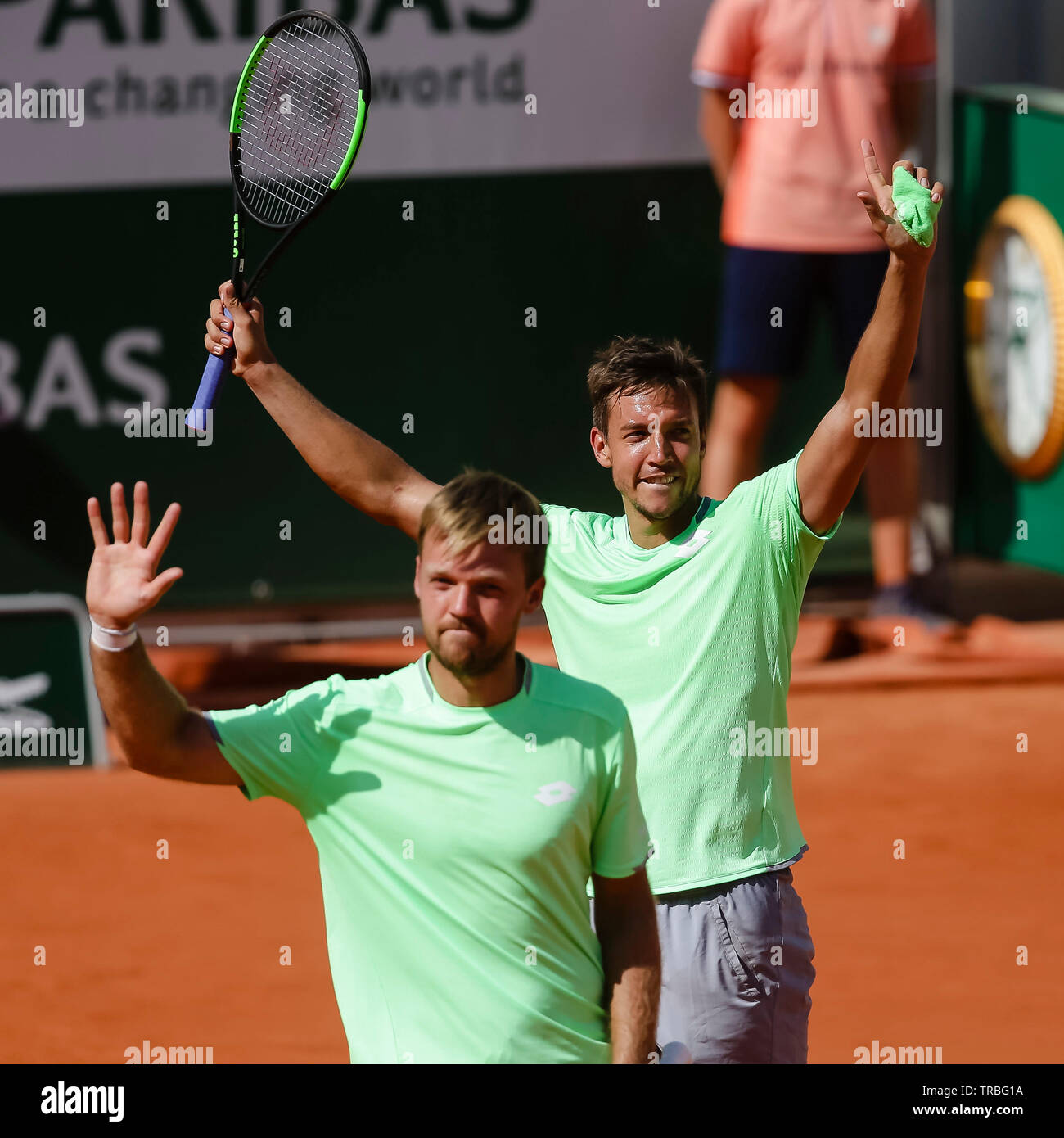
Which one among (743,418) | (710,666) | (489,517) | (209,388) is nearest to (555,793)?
(489,517)

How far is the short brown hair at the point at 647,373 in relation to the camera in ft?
11.1

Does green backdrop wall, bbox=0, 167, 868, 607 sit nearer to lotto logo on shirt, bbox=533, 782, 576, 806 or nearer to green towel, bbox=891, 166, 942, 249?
green towel, bbox=891, 166, 942, 249

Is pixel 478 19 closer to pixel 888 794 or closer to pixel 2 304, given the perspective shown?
pixel 2 304

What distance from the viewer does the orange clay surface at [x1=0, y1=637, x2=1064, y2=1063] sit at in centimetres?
548

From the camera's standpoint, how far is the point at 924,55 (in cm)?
1053

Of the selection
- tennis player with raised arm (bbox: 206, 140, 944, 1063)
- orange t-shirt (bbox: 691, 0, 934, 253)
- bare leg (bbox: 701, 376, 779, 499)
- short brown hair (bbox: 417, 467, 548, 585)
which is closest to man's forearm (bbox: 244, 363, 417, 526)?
tennis player with raised arm (bbox: 206, 140, 944, 1063)

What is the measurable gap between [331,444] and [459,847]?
1189 mm

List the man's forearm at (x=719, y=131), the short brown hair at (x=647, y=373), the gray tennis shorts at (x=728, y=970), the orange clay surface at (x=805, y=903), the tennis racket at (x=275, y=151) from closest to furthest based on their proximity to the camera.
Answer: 1. the gray tennis shorts at (x=728, y=970)
2. the short brown hair at (x=647, y=373)
3. the tennis racket at (x=275, y=151)
4. the orange clay surface at (x=805, y=903)
5. the man's forearm at (x=719, y=131)

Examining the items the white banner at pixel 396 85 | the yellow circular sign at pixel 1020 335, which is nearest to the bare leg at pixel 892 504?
the yellow circular sign at pixel 1020 335

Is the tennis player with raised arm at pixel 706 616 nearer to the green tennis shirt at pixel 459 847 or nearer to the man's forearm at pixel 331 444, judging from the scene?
the man's forearm at pixel 331 444

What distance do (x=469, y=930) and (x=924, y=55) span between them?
9.24 metres

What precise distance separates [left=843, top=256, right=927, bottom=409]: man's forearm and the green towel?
2.2 inches

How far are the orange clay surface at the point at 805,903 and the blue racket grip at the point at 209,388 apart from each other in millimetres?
2620
